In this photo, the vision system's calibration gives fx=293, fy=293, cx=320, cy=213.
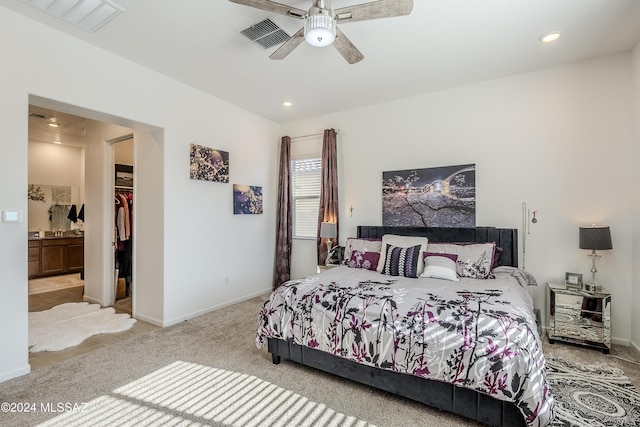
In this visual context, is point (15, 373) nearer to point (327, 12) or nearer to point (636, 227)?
point (327, 12)

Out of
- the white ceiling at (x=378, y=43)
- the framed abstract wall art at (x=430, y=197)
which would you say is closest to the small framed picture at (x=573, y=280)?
the framed abstract wall art at (x=430, y=197)

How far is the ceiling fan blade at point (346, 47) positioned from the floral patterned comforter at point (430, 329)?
→ 1.98m

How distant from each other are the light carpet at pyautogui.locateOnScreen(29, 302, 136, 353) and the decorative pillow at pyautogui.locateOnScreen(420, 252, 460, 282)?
3.54 meters

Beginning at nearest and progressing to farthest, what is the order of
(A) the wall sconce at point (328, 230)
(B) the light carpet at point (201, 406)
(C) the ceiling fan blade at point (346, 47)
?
(B) the light carpet at point (201, 406) → (C) the ceiling fan blade at point (346, 47) → (A) the wall sconce at point (328, 230)

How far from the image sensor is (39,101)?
264 centimetres

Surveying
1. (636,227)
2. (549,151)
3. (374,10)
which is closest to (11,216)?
(374,10)

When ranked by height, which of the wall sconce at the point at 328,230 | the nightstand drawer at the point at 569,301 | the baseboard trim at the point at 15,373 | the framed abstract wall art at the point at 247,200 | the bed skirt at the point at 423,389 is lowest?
the baseboard trim at the point at 15,373

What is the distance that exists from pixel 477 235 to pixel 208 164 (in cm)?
361

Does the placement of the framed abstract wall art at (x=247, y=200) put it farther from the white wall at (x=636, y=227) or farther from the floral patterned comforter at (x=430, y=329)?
the white wall at (x=636, y=227)

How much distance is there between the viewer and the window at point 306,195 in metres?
5.04

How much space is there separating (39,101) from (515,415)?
4371 mm

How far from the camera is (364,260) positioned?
11.8 ft

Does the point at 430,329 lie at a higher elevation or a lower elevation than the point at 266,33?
lower

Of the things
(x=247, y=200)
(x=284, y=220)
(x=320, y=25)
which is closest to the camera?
(x=320, y=25)
